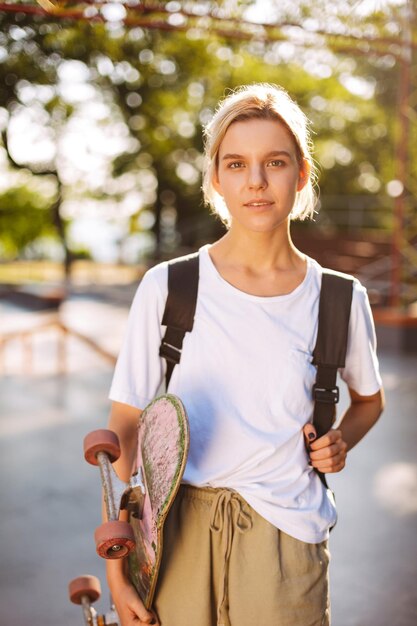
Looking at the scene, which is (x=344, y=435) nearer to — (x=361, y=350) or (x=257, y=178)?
(x=361, y=350)

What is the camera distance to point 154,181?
25109 mm

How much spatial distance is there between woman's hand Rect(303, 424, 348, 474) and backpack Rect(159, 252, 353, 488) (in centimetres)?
5

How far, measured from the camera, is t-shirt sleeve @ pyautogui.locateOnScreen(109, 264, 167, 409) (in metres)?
1.71

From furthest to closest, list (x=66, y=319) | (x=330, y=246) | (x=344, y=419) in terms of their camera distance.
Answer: (x=330, y=246) → (x=66, y=319) → (x=344, y=419)

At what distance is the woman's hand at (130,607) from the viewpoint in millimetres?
1600

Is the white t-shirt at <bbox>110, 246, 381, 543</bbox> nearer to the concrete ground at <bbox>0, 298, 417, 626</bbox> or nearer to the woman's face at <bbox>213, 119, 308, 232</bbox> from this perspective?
the woman's face at <bbox>213, 119, 308, 232</bbox>

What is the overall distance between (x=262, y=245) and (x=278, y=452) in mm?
438

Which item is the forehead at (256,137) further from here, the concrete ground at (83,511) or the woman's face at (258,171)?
the concrete ground at (83,511)

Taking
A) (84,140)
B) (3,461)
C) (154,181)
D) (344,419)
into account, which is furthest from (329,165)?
(344,419)

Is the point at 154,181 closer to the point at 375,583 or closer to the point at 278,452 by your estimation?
the point at 375,583

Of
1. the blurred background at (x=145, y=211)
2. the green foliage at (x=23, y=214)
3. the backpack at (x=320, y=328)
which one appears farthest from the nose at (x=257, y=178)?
the green foliage at (x=23, y=214)

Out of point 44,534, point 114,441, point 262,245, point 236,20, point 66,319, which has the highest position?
point 236,20

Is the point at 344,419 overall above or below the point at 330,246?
above

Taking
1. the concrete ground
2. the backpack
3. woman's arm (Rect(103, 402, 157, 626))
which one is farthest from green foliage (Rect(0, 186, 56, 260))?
the backpack
